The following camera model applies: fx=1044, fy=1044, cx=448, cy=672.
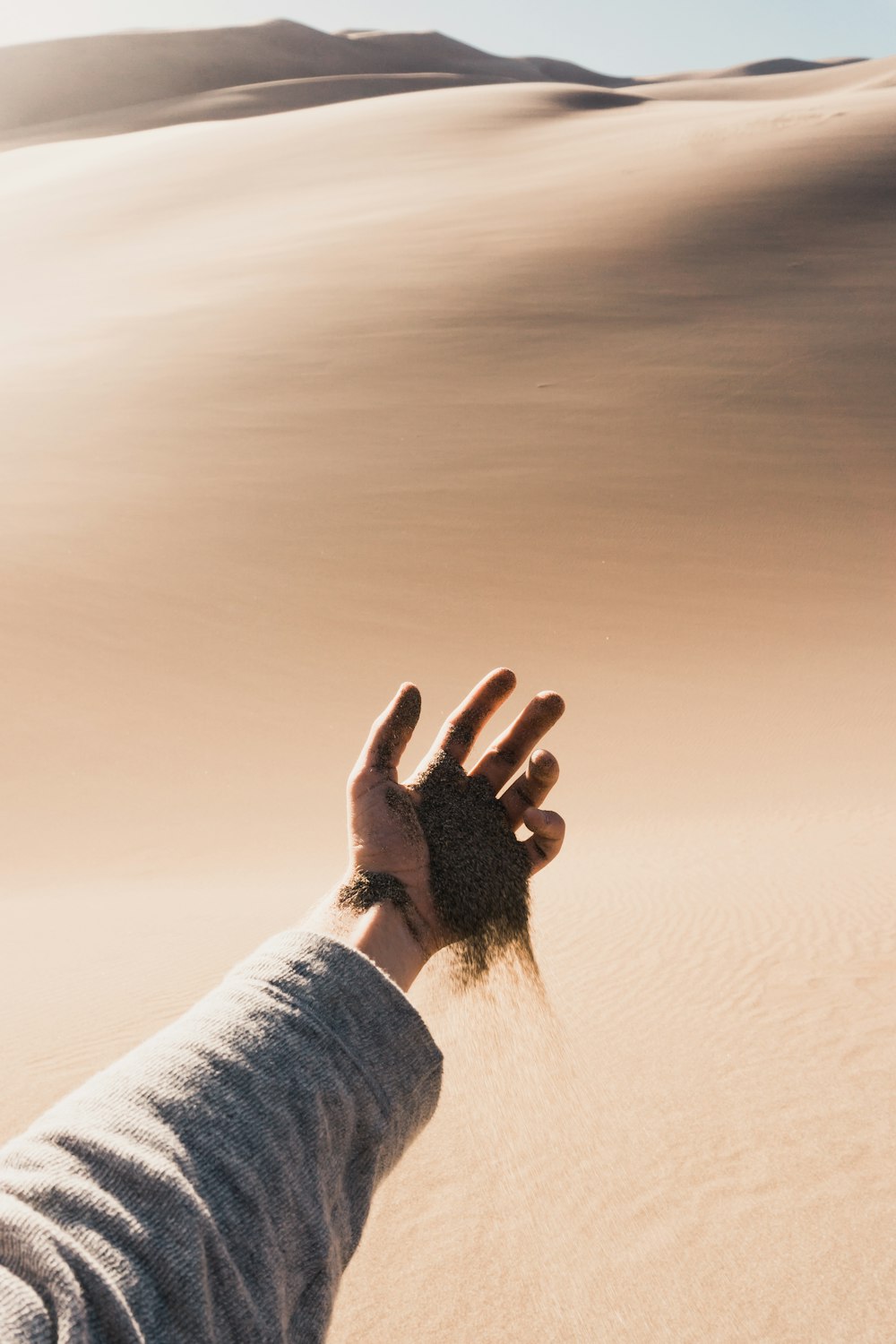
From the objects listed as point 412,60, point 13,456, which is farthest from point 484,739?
point 412,60

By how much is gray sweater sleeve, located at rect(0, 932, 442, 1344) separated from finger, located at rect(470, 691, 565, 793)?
0.87 meters

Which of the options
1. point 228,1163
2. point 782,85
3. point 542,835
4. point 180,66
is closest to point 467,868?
point 542,835

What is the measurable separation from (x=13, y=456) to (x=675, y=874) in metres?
10.4

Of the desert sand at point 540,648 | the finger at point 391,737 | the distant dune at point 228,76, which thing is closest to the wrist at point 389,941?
the finger at point 391,737

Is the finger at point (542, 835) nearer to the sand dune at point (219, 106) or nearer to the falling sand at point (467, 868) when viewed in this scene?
the falling sand at point (467, 868)

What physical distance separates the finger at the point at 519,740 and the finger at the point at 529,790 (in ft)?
0.10

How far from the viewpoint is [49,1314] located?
0.79 meters

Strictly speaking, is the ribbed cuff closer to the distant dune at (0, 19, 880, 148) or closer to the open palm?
the open palm

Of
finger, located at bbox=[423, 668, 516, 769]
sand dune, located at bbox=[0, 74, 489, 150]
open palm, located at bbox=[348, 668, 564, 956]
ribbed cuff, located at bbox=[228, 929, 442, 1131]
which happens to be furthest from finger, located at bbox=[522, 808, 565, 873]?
sand dune, located at bbox=[0, 74, 489, 150]

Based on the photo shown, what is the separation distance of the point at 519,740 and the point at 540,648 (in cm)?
790

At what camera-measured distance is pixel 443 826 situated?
1873 millimetres

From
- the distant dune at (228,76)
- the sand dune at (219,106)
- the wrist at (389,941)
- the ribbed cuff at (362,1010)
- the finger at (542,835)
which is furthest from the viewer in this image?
the distant dune at (228,76)

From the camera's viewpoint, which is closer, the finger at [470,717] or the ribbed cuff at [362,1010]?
the ribbed cuff at [362,1010]

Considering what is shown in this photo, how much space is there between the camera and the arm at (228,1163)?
32.9 inches
